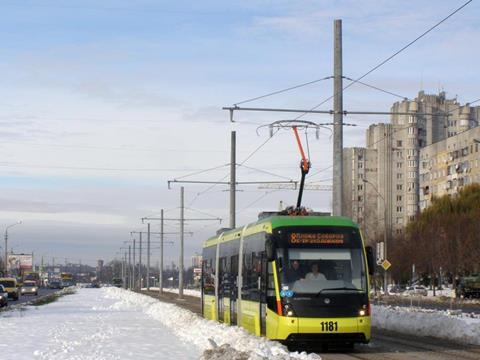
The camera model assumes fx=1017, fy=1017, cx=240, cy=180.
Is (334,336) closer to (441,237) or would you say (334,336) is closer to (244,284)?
(244,284)

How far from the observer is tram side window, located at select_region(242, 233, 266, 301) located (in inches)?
913

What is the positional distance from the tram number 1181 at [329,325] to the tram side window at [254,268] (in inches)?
82.3

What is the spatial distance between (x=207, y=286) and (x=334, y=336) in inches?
582

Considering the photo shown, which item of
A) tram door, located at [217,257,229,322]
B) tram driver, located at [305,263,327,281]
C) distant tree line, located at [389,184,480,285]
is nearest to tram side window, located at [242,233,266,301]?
tram driver, located at [305,263,327,281]

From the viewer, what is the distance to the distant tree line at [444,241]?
276ft

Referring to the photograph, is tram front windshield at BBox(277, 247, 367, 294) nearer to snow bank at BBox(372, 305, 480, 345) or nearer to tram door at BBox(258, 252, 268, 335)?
tram door at BBox(258, 252, 268, 335)

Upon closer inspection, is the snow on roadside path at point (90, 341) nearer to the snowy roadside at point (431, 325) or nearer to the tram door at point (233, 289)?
the tram door at point (233, 289)

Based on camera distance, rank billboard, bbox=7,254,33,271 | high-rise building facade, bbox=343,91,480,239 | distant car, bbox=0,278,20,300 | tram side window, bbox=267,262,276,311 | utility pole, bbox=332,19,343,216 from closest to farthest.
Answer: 1. tram side window, bbox=267,262,276,311
2. utility pole, bbox=332,19,343,216
3. distant car, bbox=0,278,20,300
4. high-rise building facade, bbox=343,91,480,239
5. billboard, bbox=7,254,33,271

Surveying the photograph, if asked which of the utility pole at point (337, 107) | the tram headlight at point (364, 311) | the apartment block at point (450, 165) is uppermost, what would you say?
the apartment block at point (450, 165)

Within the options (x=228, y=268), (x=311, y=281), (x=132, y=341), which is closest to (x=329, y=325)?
(x=311, y=281)

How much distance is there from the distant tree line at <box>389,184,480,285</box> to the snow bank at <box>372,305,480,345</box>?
49440 mm

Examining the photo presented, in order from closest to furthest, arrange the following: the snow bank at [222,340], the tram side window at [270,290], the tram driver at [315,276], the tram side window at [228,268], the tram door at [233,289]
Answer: the snow bank at [222,340] → the tram driver at [315,276] → the tram side window at [270,290] → the tram door at [233,289] → the tram side window at [228,268]

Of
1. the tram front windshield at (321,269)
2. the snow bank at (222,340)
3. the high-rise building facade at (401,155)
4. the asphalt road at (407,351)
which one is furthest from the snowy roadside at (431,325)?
the high-rise building facade at (401,155)

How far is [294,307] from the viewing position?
21.2 m
